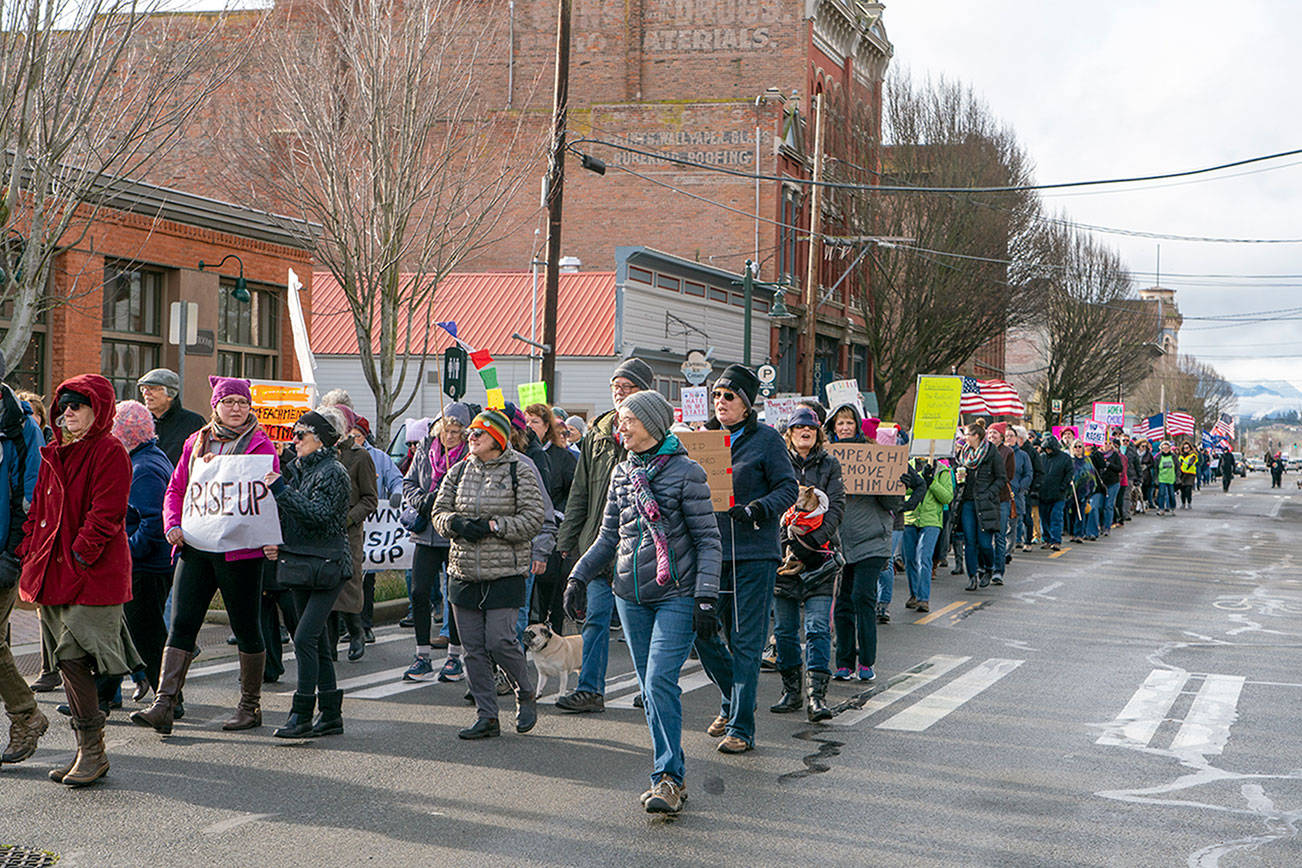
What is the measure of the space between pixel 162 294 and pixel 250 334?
214 centimetres

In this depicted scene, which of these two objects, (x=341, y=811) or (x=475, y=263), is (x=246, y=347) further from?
(x=475, y=263)

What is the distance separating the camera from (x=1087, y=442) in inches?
1298

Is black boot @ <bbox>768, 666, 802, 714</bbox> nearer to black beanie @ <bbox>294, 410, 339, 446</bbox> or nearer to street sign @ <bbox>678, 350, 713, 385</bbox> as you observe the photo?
black beanie @ <bbox>294, 410, 339, 446</bbox>

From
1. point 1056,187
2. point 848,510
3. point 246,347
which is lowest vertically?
point 848,510

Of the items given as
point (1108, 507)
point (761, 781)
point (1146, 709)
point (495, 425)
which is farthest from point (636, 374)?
point (1108, 507)

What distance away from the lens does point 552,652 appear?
877 centimetres

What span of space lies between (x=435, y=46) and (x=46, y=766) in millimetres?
14455

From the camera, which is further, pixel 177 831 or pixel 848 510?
pixel 848 510

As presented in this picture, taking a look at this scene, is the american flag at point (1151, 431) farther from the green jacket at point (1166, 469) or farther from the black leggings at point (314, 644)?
the black leggings at point (314, 644)

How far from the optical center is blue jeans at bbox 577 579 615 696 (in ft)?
28.6

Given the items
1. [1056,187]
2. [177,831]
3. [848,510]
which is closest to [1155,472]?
[1056,187]

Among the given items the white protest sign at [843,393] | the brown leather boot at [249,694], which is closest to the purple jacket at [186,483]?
the brown leather boot at [249,694]

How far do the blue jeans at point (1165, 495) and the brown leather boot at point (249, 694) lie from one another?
35.5 m

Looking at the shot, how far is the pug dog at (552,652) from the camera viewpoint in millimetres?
8703
